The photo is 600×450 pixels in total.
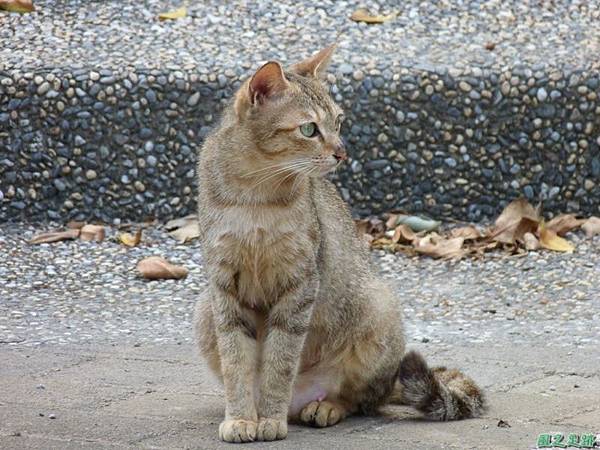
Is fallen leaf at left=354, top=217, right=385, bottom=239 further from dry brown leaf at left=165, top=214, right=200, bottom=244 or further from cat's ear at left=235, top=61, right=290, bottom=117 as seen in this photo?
cat's ear at left=235, top=61, right=290, bottom=117

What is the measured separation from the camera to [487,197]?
736 centimetres

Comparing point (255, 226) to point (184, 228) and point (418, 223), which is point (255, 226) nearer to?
point (184, 228)

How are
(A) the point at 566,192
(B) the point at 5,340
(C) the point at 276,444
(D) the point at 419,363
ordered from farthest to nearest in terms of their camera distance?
(A) the point at 566,192 < (B) the point at 5,340 < (D) the point at 419,363 < (C) the point at 276,444

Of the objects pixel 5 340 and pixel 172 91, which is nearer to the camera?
pixel 5 340

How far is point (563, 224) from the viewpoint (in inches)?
277

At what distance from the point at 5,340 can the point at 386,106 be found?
9.77ft

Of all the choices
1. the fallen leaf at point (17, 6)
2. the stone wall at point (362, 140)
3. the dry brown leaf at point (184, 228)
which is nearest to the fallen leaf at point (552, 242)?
the stone wall at point (362, 140)

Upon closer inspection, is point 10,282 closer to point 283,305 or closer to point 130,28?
point 130,28

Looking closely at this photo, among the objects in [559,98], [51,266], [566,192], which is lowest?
[51,266]

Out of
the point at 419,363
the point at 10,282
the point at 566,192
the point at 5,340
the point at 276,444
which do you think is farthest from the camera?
the point at 566,192

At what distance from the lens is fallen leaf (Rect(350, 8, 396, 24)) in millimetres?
8266

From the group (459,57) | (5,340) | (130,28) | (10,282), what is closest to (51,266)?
(10,282)

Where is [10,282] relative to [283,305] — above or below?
below

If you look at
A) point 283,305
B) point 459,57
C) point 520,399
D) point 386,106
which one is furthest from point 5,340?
point 459,57
